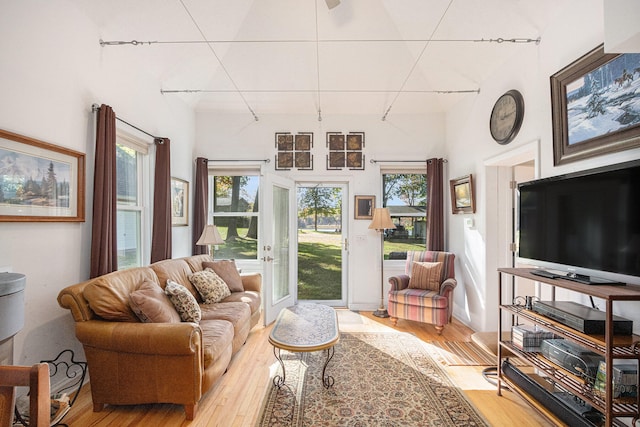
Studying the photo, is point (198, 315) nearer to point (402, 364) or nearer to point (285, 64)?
point (402, 364)

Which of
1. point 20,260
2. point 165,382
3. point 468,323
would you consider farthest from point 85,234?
point 468,323

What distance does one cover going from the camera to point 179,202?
4.25 m

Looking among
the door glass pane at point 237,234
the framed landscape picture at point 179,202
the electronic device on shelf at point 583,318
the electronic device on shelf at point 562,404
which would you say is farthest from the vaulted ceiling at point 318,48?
the electronic device on shelf at point 562,404

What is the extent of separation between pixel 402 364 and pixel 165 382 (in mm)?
2050

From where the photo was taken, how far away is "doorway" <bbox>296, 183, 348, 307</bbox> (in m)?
4.90

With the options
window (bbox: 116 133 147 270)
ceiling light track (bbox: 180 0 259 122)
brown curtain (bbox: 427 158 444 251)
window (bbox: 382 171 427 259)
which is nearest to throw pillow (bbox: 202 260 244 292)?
window (bbox: 116 133 147 270)

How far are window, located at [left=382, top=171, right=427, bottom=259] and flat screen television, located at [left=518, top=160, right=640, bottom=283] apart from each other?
245 cm

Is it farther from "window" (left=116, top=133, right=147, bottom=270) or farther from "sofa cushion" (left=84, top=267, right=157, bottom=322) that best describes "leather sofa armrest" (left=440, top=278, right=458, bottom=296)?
A: "window" (left=116, top=133, right=147, bottom=270)

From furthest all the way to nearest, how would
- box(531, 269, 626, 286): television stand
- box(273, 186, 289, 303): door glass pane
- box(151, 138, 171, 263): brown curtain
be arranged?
box(273, 186, 289, 303): door glass pane
box(151, 138, 171, 263): brown curtain
box(531, 269, 626, 286): television stand

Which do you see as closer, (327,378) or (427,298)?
(327,378)

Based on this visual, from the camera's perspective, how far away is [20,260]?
2.07 m

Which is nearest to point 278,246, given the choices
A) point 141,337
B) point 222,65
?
point 141,337

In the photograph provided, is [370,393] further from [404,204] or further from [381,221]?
[404,204]

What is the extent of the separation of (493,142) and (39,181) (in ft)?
14.1
